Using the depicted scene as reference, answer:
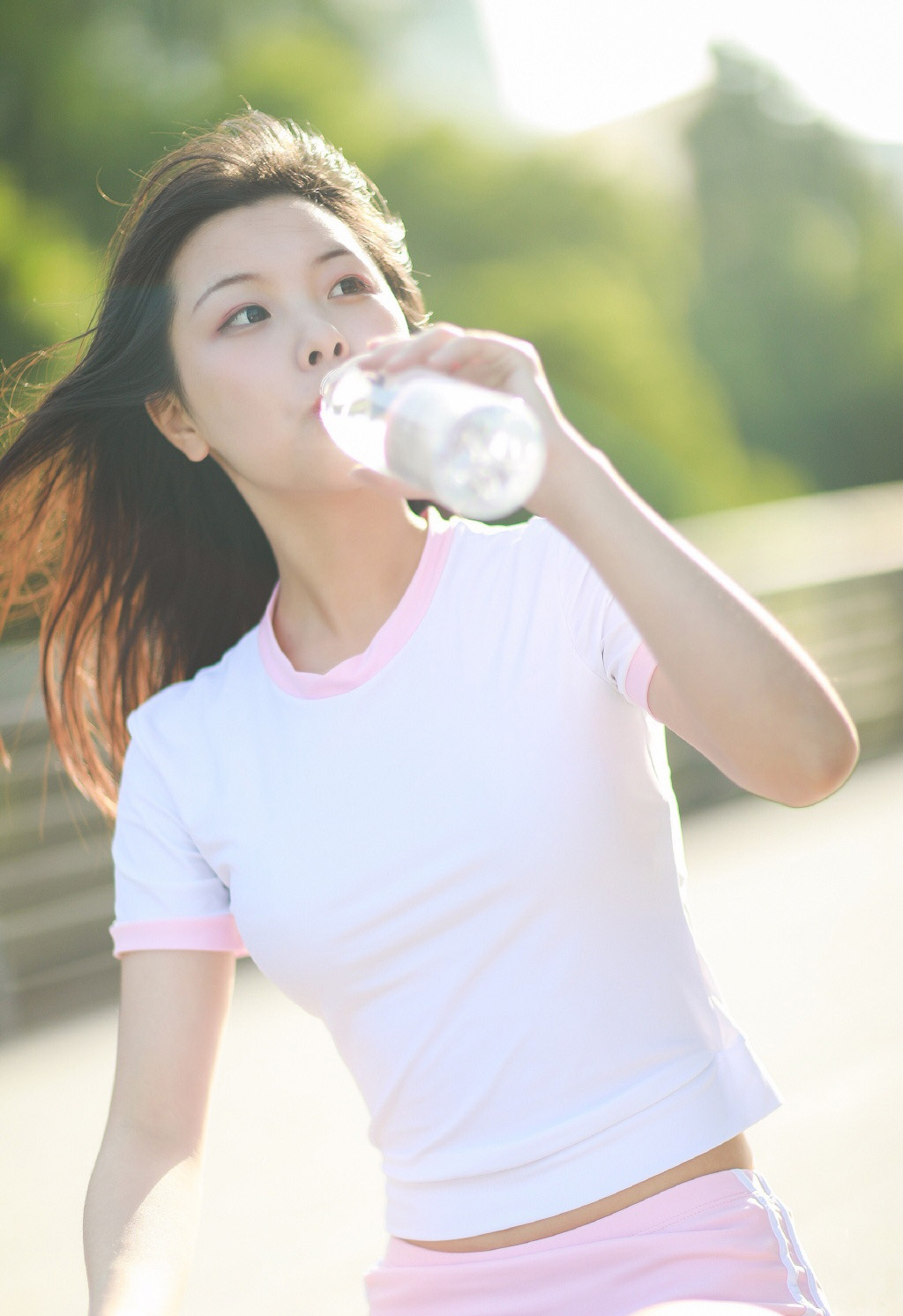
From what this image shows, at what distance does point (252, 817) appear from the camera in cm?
158

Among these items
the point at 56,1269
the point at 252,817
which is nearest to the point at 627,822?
the point at 252,817

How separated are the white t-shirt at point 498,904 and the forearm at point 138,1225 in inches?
8.6

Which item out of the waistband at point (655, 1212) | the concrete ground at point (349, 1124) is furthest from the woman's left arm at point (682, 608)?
the concrete ground at point (349, 1124)

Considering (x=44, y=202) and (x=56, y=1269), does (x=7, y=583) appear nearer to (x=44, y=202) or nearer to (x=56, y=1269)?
(x=56, y=1269)

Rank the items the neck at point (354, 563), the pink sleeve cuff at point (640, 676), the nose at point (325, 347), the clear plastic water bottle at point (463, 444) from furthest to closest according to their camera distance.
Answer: the neck at point (354, 563)
the nose at point (325, 347)
the pink sleeve cuff at point (640, 676)
the clear plastic water bottle at point (463, 444)

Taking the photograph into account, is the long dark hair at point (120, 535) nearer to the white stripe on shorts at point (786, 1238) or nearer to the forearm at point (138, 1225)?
the forearm at point (138, 1225)

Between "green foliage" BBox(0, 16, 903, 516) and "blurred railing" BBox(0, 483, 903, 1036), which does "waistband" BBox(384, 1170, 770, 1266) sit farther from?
"green foliage" BBox(0, 16, 903, 516)

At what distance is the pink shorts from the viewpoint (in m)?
1.33

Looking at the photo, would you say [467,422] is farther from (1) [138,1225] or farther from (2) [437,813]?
(1) [138,1225]

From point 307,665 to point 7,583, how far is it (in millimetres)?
673

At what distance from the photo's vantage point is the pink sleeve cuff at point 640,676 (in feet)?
4.32

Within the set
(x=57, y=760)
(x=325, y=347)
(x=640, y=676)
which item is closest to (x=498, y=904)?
(x=640, y=676)

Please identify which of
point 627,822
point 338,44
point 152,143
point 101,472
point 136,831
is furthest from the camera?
point 338,44

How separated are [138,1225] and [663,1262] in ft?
1.78
